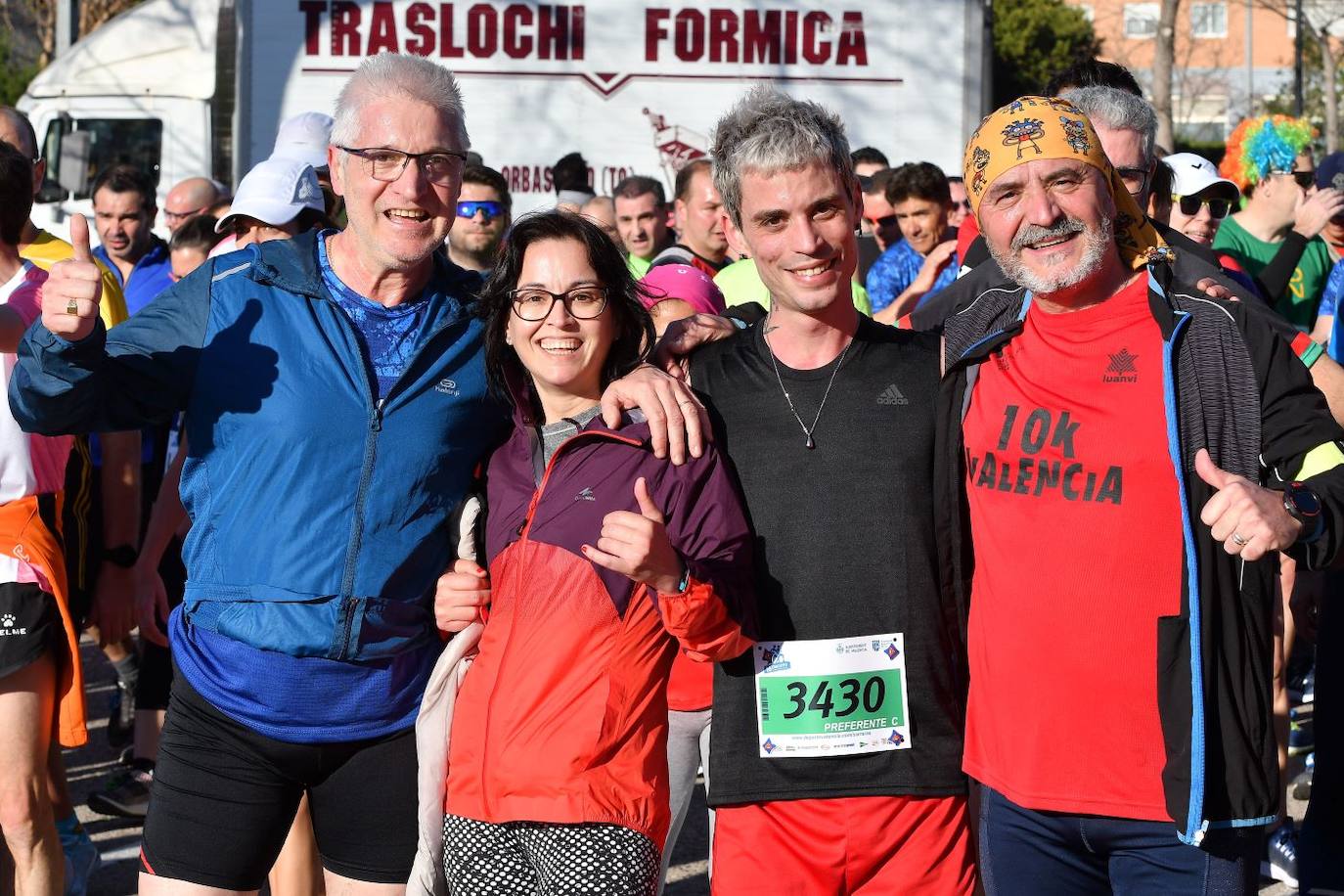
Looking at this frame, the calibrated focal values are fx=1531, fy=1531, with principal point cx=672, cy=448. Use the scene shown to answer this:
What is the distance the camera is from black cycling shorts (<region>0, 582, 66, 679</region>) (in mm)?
3605

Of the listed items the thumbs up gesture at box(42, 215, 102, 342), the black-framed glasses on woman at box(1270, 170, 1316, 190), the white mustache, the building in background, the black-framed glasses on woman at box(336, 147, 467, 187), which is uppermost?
the building in background

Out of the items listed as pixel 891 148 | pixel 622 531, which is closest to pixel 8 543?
pixel 622 531

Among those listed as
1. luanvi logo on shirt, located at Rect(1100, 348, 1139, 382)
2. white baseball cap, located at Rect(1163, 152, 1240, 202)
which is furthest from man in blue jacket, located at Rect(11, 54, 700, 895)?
white baseball cap, located at Rect(1163, 152, 1240, 202)

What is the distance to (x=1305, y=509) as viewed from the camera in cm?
236

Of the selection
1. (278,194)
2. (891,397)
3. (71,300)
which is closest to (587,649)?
(891,397)

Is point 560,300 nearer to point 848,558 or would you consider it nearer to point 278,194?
point 848,558

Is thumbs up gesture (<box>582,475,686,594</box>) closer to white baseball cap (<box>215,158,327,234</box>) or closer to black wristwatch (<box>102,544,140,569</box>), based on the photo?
black wristwatch (<box>102,544,140,569</box>)

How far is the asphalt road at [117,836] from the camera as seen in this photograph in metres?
4.89

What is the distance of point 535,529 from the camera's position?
268cm

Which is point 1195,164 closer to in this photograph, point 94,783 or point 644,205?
point 644,205

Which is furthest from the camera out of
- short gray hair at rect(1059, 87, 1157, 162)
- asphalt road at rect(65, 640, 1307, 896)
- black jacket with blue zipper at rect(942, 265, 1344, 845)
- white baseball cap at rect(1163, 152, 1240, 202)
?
white baseball cap at rect(1163, 152, 1240, 202)

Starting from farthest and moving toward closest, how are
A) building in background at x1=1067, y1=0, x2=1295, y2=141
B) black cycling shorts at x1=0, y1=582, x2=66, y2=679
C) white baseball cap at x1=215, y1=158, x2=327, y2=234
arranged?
1. building in background at x1=1067, y1=0, x2=1295, y2=141
2. white baseball cap at x1=215, y1=158, x2=327, y2=234
3. black cycling shorts at x1=0, y1=582, x2=66, y2=679

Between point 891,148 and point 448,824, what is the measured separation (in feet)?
31.0

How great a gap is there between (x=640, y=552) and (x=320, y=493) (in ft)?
2.57
